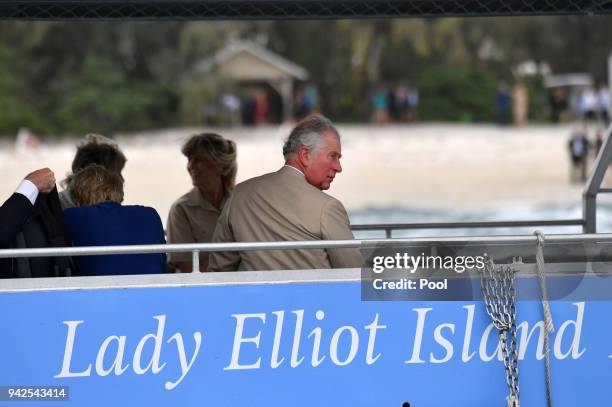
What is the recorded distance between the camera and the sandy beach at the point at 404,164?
32.1 m

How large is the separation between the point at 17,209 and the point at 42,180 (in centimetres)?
17

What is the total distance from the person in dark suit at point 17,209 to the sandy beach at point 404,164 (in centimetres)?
2337

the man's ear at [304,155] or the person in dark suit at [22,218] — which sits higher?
the man's ear at [304,155]

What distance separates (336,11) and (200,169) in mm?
1055

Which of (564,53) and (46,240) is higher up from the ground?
(564,53)

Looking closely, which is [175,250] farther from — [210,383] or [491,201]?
[491,201]

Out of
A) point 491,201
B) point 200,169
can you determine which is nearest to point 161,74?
point 491,201

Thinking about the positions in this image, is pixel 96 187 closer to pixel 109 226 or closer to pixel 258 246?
pixel 109 226

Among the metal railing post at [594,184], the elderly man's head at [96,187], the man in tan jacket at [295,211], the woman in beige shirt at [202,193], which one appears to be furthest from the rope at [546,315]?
the woman in beige shirt at [202,193]

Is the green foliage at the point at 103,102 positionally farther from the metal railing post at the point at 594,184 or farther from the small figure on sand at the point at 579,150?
the metal railing post at the point at 594,184

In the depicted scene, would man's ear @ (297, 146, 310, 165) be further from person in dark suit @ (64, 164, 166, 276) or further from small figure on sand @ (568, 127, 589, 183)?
small figure on sand @ (568, 127, 589, 183)

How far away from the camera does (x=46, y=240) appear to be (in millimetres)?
5105

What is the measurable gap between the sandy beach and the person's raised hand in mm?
23304

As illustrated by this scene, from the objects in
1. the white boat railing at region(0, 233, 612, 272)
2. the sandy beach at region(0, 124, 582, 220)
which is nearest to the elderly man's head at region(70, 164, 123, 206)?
the white boat railing at region(0, 233, 612, 272)
